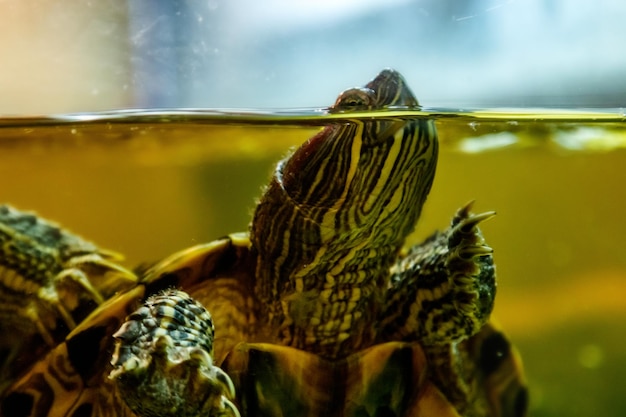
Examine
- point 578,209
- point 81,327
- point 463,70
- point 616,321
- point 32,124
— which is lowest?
point 616,321

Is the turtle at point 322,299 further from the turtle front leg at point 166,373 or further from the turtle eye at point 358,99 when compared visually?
the turtle front leg at point 166,373

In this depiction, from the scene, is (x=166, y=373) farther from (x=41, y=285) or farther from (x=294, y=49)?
(x=294, y=49)

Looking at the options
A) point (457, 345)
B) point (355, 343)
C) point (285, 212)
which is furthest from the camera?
point (457, 345)

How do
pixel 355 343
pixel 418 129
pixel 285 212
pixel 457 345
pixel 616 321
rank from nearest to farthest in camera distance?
1. pixel 418 129
2. pixel 285 212
3. pixel 355 343
4. pixel 457 345
5. pixel 616 321

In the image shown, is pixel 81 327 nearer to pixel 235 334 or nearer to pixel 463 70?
pixel 235 334

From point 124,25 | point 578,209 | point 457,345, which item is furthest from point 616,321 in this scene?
point 124,25

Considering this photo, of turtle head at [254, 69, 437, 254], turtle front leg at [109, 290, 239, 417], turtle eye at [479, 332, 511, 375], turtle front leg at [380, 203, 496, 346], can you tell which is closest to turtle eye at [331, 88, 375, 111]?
turtle head at [254, 69, 437, 254]

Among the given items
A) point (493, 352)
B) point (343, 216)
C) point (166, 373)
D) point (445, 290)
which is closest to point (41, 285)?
point (166, 373)

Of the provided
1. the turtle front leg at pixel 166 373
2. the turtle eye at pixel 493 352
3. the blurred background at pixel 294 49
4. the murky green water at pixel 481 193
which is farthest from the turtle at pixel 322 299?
the blurred background at pixel 294 49
